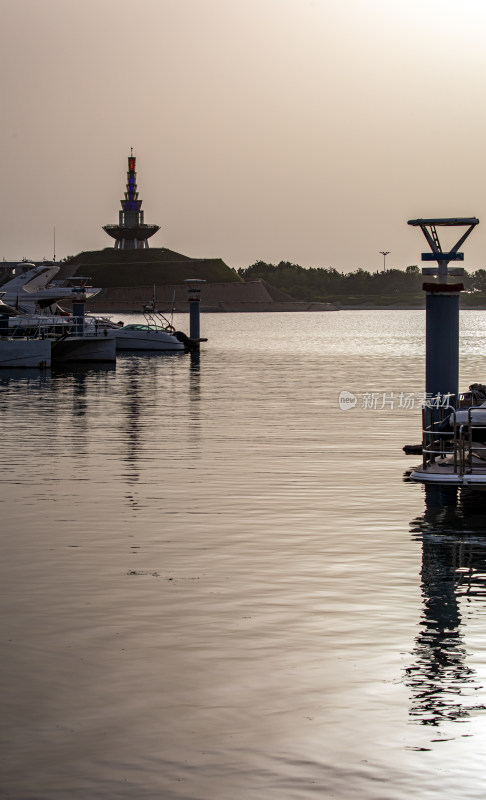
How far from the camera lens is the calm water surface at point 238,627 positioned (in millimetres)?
9109

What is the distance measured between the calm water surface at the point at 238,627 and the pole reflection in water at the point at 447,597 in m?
0.04

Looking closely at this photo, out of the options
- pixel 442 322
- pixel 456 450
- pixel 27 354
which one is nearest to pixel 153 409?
pixel 442 322

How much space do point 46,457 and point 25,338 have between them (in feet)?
122

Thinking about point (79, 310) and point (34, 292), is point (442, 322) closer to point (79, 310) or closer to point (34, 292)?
point (79, 310)

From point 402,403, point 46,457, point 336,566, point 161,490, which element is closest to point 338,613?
point 336,566

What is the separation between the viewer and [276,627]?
12766mm

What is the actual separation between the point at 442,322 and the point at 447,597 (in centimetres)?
1028

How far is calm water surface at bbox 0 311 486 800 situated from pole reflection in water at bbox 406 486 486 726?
4cm

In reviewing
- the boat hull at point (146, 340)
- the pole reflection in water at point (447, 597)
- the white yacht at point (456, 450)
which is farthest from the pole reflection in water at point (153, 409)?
the boat hull at point (146, 340)

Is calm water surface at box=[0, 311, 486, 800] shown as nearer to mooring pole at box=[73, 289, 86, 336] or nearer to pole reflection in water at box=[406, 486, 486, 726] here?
pole reflection in water at box=[406, 486, 486, 726]

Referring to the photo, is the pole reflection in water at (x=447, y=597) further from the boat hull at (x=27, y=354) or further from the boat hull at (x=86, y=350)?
the boat hull at (x=86, y=350)

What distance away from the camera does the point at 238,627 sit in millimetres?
12797

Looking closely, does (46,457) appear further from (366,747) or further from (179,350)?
(179,350)

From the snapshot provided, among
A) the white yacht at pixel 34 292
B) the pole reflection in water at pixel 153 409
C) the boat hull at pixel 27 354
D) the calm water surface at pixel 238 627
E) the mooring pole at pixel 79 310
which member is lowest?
the calm water surface at pixel 238 627
